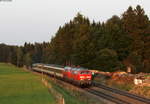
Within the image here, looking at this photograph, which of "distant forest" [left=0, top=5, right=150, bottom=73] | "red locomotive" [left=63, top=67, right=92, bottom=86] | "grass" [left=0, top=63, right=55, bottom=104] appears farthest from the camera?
"distant forest" [left=0, top=5, right=150, bottom=73]

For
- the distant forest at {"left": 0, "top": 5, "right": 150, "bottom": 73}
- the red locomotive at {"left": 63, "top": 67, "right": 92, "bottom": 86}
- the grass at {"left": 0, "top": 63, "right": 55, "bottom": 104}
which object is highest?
the distant forest at {"left": 0, "top": 5, "right": 150, "bottom": 73}

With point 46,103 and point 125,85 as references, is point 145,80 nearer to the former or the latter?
point 125,85

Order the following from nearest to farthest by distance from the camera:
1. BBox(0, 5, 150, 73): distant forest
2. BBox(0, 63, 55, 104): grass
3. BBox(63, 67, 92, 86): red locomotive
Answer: BBox(0, 63, 55, 104): grass
BBox(63, 67, 92, 86): red locomotive
BBox(0, 5, 150, 73): distant forest

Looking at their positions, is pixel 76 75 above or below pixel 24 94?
above

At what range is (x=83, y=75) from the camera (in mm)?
49406

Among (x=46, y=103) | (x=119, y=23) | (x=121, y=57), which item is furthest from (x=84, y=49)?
(x=46, y=103)

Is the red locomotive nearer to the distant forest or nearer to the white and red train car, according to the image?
the white and red train car

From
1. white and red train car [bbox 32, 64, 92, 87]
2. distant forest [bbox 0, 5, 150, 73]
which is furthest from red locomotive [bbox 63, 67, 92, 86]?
distant forest [bbox 0, 5, 150, 73]

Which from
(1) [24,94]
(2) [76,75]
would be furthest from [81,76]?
(1) [24,94]

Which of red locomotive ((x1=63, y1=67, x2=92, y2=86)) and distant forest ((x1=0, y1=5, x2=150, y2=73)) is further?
distant forest ((x1=0, y1=5, x2=150, y2=73))

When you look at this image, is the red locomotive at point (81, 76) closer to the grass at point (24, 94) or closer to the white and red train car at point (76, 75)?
the white and red train car at point (76, 75)

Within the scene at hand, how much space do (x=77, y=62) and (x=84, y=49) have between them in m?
4.23

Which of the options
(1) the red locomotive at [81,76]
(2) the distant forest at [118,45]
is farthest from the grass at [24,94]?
(2) the distant forest at [118,45]

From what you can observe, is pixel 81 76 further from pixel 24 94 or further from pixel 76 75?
pixel 24 94
